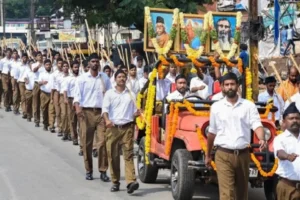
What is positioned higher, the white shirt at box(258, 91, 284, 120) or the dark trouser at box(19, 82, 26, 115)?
the white shirt at box(258, 91, 284, 120)

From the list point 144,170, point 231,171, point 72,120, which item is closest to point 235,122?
point 231,171

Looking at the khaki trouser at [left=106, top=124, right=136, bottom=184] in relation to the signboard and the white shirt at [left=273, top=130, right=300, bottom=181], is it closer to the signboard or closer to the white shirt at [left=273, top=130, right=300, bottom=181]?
the white shirt at [left=273, top=130, right=300, bottom=181]

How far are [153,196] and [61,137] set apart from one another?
279 inches

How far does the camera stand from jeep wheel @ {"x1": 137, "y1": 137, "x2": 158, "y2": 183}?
455 inches

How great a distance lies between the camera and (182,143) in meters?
10.2

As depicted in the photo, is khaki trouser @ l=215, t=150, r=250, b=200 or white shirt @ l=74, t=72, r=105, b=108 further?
white shirt @ l=74, t=72, r=105, b=108

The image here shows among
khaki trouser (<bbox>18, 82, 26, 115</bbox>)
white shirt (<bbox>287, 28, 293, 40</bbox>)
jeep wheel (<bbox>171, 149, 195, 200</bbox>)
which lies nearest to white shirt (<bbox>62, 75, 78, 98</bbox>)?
khaki trouser (<bbox>18, 82, 26, 115</bbox>)

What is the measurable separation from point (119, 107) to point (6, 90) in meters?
12.5

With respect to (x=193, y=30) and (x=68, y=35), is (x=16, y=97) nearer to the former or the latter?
(x=193, y=30)

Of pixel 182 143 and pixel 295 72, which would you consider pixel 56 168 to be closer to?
pixel 182 143

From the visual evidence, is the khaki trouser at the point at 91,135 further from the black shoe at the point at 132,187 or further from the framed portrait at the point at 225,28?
the framed portrait at the point at 225,28

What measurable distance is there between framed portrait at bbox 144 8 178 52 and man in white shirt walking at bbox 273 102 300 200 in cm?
473

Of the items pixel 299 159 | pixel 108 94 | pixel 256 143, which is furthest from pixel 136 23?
pixel 299 159

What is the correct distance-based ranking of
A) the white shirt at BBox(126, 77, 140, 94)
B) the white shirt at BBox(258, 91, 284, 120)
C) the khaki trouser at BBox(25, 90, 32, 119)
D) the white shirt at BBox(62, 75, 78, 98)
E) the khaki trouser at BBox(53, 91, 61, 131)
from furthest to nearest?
the khaki trouser at BBox(25, 90, 32, 119)
the khaki trouser at BBox(53, 91, 61, 131)
the white shirt at BBox(62, 75, 78, 98)
the white shirt at BBox(126, 77, 140, 94)
the white shirt at BBox(258, 91, 284, 120)
